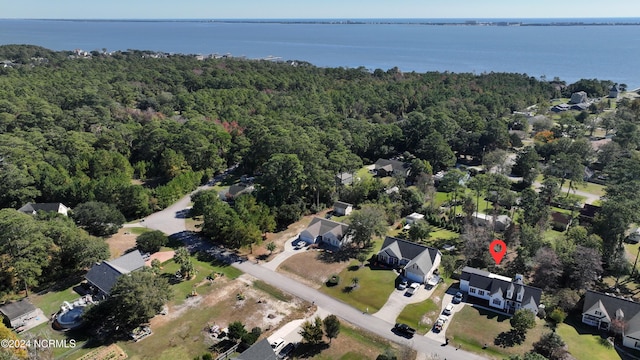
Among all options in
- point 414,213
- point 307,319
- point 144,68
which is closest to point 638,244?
point 414,213

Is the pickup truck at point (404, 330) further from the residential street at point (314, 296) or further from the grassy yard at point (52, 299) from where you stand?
the grassy yard at point (52, 299)

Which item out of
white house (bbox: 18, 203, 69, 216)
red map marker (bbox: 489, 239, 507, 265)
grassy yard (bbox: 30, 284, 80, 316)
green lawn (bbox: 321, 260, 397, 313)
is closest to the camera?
grassy yard (bbox: 30, 284, 80, 316)

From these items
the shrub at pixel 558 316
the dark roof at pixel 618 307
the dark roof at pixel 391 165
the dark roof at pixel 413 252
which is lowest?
the shrub at pixel 558 316

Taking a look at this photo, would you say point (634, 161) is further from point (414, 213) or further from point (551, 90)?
point (551, 90)

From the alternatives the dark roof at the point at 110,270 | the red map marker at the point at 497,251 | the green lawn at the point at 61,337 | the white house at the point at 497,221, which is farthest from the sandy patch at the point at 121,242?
→ the white house at the point at 497,221

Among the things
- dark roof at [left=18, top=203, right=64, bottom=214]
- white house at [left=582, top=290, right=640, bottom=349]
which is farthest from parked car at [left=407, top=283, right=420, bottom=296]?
dark roof at [left=18, top=203, right=64, bottom=214]

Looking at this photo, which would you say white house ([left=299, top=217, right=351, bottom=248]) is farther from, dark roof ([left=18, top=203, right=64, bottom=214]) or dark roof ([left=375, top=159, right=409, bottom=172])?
dark roof ([left=18, top=203, right=64, bottom=214])
